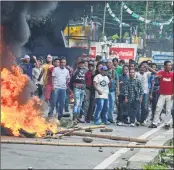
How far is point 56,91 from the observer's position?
14.3 metres

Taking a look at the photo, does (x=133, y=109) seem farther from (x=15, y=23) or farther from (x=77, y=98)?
(x=15, y=23)

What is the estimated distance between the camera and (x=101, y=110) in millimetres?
14234

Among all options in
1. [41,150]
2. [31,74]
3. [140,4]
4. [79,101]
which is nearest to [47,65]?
[31,74]

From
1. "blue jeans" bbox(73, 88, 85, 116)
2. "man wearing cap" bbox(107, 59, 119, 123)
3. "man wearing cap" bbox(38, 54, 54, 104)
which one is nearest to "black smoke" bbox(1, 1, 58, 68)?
"blue jeans" bbox(73, 88, 85, 116)

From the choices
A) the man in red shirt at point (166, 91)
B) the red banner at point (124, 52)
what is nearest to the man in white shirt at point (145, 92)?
the man in red shirt at point (166, 91)

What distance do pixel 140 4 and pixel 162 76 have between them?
2349 cm

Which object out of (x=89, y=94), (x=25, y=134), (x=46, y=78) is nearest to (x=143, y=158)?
(x=25, y=134)

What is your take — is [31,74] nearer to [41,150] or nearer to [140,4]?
[41,150]

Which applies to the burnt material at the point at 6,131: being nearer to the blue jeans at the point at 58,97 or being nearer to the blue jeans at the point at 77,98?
the blue jeans at the point at 58,97

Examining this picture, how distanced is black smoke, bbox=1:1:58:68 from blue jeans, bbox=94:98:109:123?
3.09 m

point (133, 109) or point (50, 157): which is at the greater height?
point (133, 109)

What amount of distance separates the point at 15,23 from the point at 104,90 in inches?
147

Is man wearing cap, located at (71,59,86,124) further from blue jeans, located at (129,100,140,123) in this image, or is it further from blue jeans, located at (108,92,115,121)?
blue jeans, located at (129,100,140,123)

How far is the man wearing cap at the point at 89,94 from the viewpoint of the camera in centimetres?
1449
